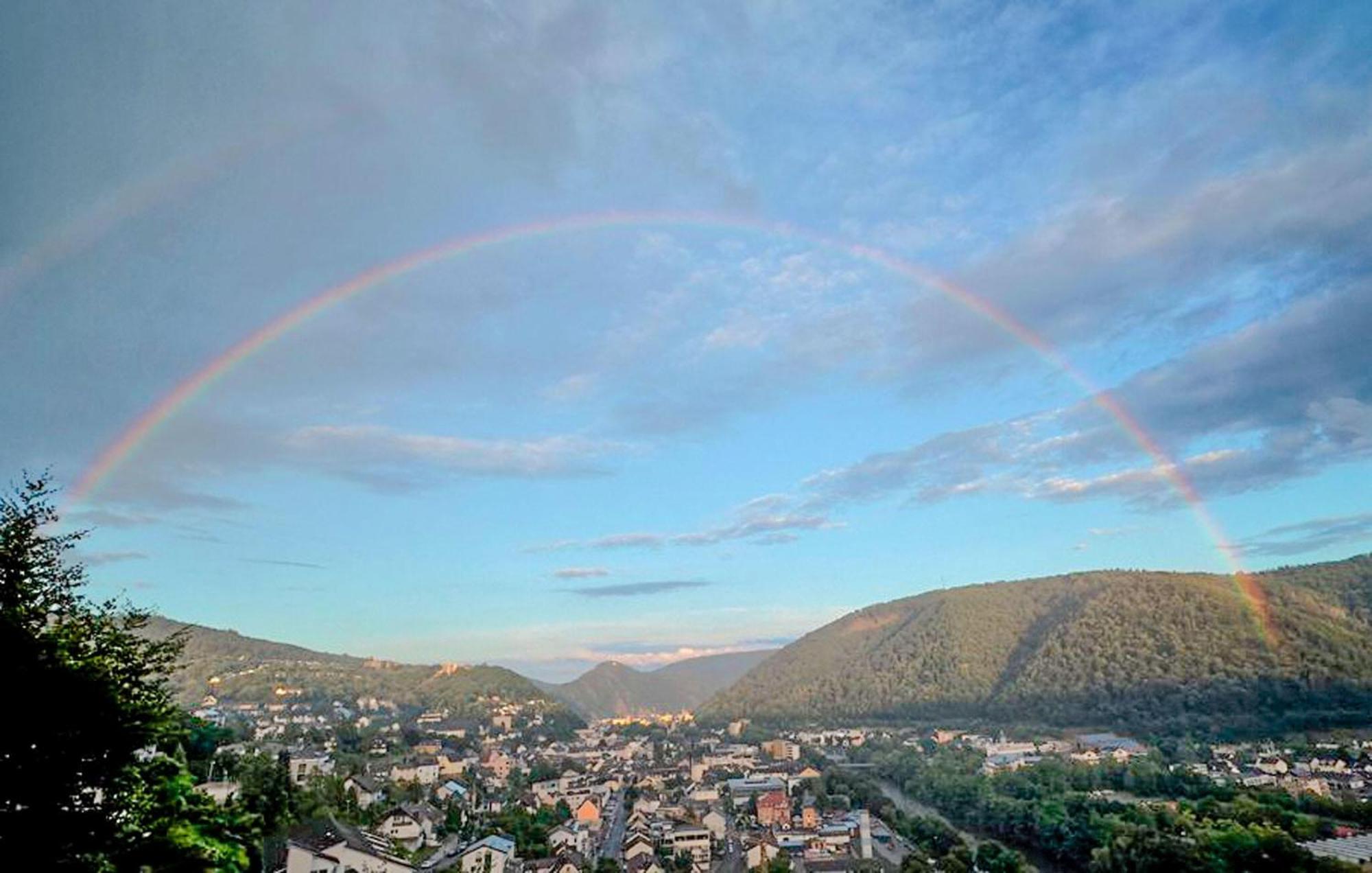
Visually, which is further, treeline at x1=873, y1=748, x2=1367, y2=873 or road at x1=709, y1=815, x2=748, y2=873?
road at x1=709, y1=815, x2=748, y2=873

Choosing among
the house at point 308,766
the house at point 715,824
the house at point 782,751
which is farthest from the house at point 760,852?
the house at point 782,751

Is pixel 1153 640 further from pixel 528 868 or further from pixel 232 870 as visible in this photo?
pixel 232 870

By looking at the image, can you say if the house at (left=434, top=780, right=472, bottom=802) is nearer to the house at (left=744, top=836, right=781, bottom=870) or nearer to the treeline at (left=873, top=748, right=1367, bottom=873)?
the house at (left=744, top=836, right=781, bottom=870)

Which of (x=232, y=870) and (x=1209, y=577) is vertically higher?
(x=1209, y=577)

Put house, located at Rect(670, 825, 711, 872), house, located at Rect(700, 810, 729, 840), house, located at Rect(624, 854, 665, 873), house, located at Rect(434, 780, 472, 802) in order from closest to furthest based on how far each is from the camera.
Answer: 1. house, located at Rect(624, 854, 665, 873)
2. house, located at Rect(670, 825, 711, 872)
3. house, located at Rect(700, 810, 729, 840)
4. house, located at Rect(434, 780, 472, 802)

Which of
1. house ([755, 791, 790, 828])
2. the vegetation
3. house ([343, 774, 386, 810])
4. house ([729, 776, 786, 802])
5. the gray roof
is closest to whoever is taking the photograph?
the gray roof

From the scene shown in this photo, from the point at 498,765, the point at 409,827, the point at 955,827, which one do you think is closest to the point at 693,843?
the point at 409,827

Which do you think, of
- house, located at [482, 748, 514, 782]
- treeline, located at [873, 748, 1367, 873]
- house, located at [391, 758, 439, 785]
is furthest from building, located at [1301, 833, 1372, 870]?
house, located at [482, 748, 514, 782]

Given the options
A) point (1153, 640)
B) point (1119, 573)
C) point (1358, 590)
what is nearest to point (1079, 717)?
point (1153, 640)
